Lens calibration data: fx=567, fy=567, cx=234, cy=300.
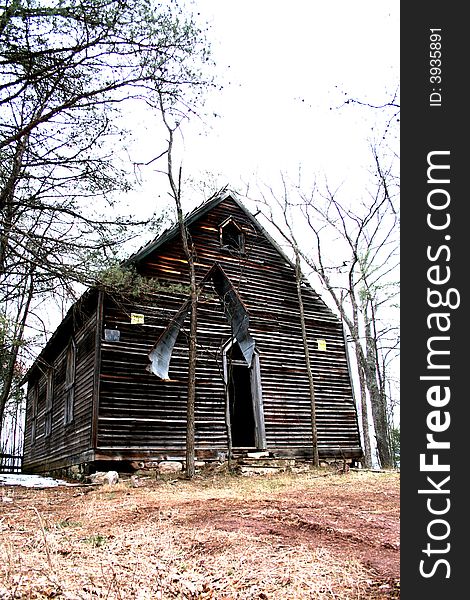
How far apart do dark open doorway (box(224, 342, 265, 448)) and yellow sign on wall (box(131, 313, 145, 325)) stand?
2.65 m

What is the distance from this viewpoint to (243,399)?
1920 centimetres

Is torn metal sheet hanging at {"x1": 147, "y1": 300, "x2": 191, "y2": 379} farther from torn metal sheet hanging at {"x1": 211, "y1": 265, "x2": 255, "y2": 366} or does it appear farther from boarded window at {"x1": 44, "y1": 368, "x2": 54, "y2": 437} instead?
boarded window at {"x1": 44, "y1": 368, "x2": 54, "y2": 437}

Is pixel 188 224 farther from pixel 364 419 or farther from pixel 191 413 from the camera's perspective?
pixel 364 419

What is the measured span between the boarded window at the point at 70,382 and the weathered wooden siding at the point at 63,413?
0.95ft

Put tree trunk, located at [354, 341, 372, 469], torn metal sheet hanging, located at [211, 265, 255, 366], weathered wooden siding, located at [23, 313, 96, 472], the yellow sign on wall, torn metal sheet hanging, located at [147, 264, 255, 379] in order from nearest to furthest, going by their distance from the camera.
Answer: torn metal sheet hanging, located at [147, 264, 255, 379]
the yellow sign on wall
weathered wooden siding, located at [23, 313, 96, 472]
torn metal sheet hanging, located at [211, 265, 255, 366]
tree trunk, located at [354, 341, 372, 469]

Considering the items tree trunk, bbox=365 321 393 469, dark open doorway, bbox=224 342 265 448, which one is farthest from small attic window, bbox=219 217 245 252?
tree trunk, bbox=365 321 393 469

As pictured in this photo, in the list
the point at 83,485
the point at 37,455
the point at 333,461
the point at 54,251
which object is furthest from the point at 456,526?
the point at 37,455

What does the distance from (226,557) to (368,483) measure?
276 inches

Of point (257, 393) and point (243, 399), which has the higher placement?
point (257, 393)

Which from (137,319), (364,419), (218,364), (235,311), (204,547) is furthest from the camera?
(364,419)

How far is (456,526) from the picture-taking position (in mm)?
3111

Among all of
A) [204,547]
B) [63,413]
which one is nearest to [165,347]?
[63,413]

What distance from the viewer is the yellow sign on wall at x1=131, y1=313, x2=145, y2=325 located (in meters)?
13.5

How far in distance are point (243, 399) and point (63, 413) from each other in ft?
19.4
